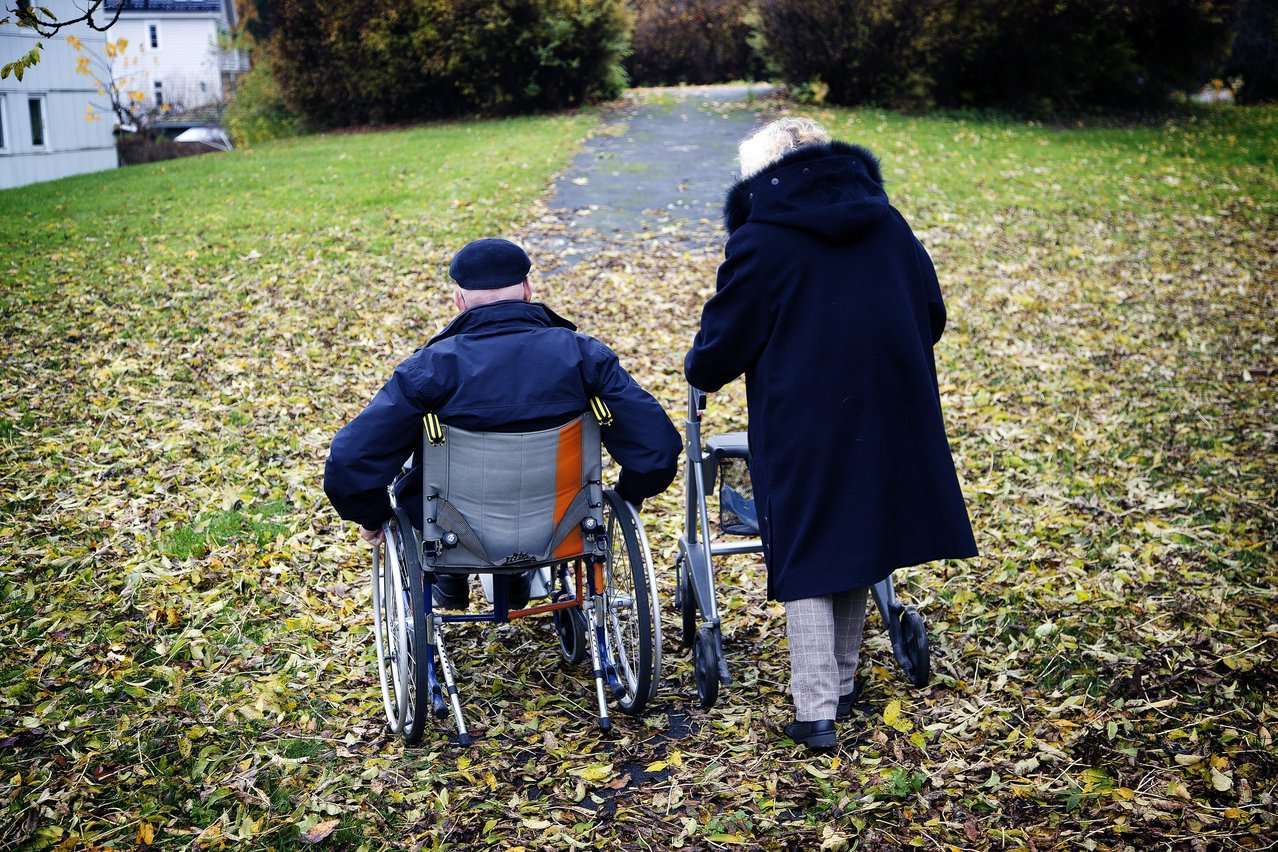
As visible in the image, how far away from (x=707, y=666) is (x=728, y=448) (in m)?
0.82

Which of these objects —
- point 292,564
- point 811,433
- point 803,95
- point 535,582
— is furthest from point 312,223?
point 803,95

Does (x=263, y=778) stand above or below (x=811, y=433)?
below

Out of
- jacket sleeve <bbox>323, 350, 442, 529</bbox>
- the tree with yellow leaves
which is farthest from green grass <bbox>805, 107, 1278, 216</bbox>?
the tree with yellow leaves

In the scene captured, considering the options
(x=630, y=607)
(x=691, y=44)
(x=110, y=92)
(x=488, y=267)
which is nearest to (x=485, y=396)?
(x=488, y=267)

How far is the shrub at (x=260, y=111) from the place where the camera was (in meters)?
22.3

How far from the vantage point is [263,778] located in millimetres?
Result: 3590

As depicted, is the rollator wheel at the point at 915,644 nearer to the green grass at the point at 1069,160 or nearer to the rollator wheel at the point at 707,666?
the rollator wheel at the point at 707,666

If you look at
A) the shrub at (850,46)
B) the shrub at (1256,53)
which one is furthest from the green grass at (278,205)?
the shrub at (1256,53)

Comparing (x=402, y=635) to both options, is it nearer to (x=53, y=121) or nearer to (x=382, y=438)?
(x=382, y=438)

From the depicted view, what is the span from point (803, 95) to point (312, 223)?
11.2 metres

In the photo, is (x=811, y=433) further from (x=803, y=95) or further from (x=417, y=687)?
(x=803, y=95)

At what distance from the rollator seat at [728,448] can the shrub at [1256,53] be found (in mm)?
25588

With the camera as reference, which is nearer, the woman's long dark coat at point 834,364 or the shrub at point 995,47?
the woman's long dark coat at point 834,364

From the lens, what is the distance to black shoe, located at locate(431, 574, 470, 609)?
3.96m
